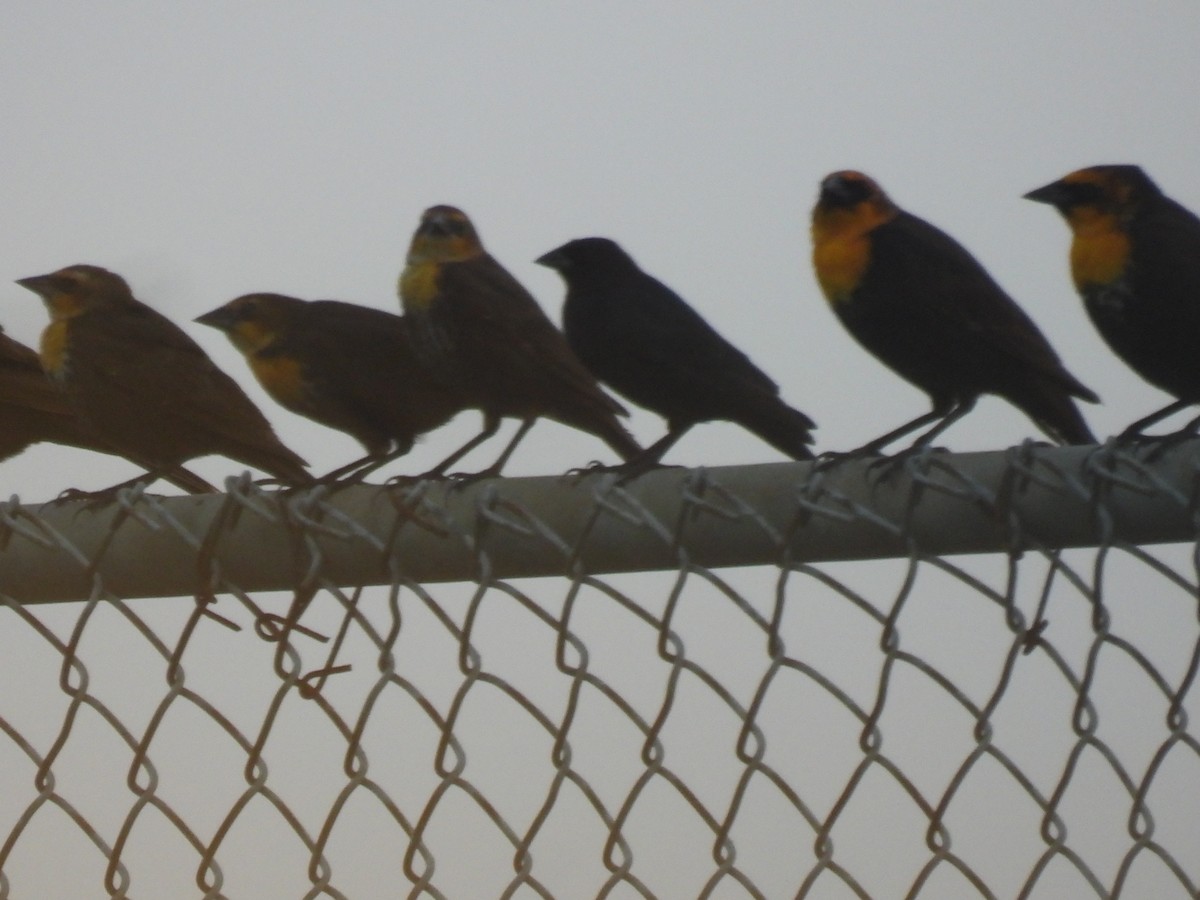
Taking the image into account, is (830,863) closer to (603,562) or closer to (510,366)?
(603,562)

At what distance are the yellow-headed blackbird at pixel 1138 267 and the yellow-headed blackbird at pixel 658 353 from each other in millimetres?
523

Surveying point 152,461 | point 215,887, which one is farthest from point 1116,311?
point 152,461

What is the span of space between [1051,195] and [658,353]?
0.82m

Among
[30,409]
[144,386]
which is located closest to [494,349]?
[144,386]

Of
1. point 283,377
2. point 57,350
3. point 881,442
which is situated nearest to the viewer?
point 881,442

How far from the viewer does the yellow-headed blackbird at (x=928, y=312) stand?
118 inches

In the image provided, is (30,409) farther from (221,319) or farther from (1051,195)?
(1051,195)

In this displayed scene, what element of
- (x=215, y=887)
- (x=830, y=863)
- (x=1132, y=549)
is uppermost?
(x=1132, y=549)

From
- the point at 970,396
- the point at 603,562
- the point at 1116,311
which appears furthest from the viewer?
the point at 970,396

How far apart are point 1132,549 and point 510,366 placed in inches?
81.2

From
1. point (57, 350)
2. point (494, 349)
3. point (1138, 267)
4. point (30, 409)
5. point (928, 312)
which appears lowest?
point (30, 409)

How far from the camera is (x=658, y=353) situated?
3389 mm

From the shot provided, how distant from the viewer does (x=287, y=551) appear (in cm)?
206

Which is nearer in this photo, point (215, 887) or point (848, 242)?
point (215, 887)
